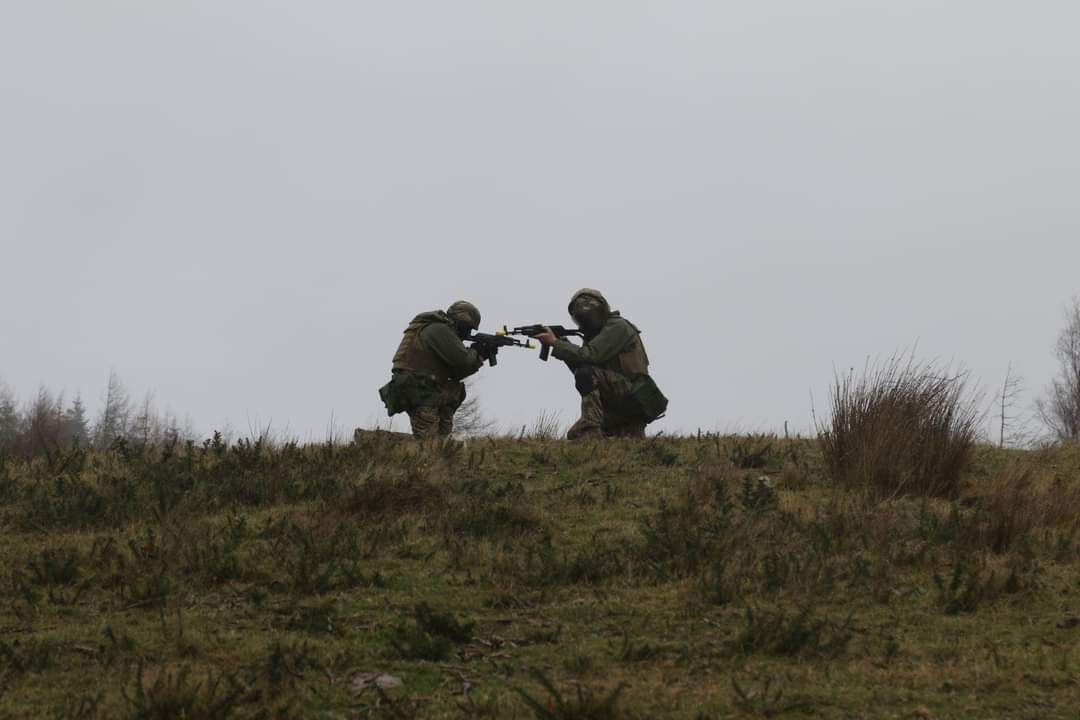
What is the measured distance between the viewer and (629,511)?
9148mm

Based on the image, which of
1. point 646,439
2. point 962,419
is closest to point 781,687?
point 962,419

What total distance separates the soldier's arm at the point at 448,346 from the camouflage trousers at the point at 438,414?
496mm

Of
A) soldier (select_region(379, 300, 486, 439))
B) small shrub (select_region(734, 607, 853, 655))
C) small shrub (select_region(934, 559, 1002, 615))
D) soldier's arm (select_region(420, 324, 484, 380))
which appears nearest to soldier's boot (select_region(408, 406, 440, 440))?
soldier (select_region(379, 300, 486, 439))

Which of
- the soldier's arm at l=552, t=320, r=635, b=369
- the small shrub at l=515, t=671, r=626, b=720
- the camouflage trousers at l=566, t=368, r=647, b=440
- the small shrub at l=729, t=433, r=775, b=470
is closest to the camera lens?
the small shrub at l=515, t=671, r=626, b=720

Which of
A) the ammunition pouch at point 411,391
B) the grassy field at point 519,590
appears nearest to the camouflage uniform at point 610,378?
the ammunition pouch at point 411,391

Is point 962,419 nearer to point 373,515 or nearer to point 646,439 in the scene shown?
point 646,439

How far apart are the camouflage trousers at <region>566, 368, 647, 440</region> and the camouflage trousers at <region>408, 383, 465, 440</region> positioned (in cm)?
149

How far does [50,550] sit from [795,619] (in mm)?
4952

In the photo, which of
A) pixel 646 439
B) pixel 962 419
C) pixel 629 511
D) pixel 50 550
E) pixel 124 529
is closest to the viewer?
pixel 50 550

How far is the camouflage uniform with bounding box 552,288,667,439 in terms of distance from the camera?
1347 cm

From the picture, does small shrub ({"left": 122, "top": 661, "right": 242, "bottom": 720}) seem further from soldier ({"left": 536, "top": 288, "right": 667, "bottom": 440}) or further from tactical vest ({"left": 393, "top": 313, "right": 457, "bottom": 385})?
soldier ({"left": 536, "top": 288, "right": 667, "bottom": 440})

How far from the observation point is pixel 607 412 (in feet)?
45.4

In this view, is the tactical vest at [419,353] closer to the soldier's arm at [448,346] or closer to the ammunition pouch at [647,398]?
the soldier's arm at [448,346]

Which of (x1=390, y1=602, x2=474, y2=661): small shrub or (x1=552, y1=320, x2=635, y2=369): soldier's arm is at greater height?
(x1=552, y1=320, x2=635, y2=369): soldier's arm
